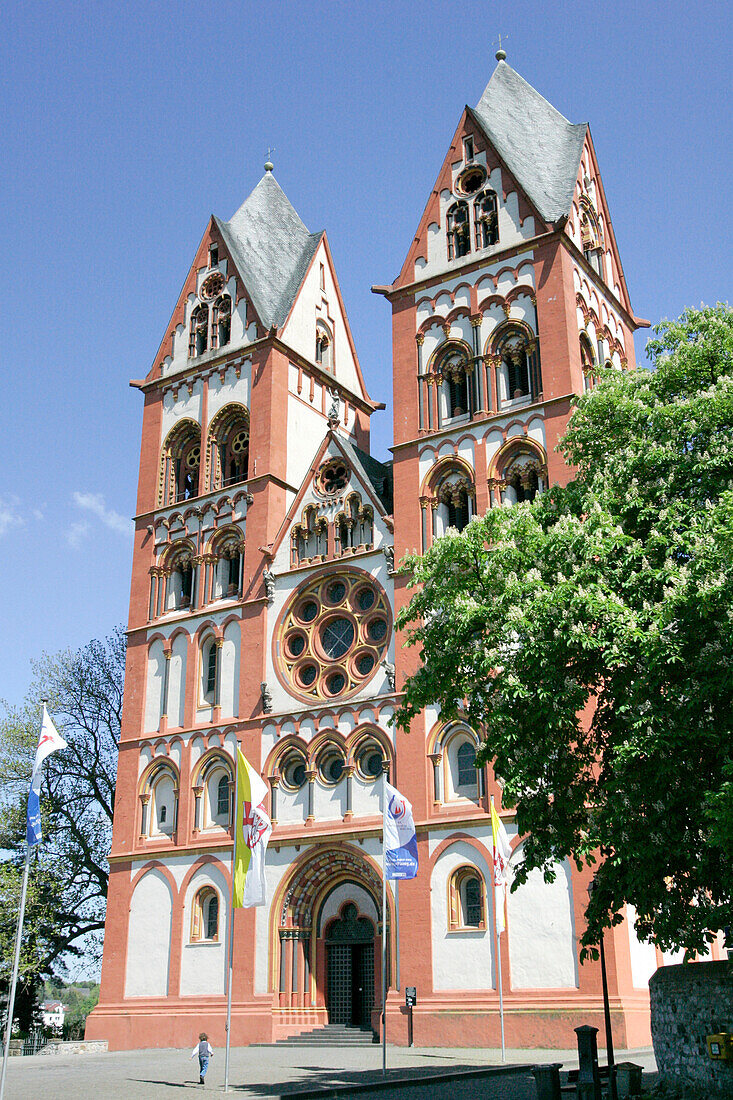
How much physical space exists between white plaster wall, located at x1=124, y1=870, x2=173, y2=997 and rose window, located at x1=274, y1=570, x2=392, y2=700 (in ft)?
26.4

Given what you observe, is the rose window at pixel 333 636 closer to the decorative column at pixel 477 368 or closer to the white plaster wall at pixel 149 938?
the decorative column at pixel 477 368

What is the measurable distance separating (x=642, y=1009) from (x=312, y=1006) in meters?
9.95

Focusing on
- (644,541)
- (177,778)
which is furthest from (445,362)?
(644,541)

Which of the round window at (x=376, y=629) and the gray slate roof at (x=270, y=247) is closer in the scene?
the round window at (x=376, y=629)

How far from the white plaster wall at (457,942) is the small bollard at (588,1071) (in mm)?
12546

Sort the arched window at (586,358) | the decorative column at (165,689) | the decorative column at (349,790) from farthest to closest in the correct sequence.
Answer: the decorative column at (165,689) → the arched window at (586,358) → the decorative column at (349,790)

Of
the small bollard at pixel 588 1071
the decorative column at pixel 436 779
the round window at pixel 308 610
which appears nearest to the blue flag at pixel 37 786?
the small bollard at pixel 588 1071

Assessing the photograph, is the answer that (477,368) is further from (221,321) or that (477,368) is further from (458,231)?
(221,321)

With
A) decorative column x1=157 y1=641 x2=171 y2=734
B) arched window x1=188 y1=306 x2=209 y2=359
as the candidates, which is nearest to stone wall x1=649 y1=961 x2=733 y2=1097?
decorative column x1=157 y1=641 x2=171 y2=734

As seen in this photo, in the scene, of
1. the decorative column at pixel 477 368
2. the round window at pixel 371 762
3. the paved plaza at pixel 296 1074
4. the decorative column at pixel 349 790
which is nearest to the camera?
the paved plaza at pixel 296 1074

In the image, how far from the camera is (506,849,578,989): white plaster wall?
28.3 meters

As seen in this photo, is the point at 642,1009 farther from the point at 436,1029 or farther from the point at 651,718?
the point at 651,718

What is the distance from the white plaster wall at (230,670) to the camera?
37031 mm

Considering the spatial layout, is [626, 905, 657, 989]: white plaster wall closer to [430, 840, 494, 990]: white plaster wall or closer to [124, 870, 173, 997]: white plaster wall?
[430, 840, 494, 990]: white plaster wall
